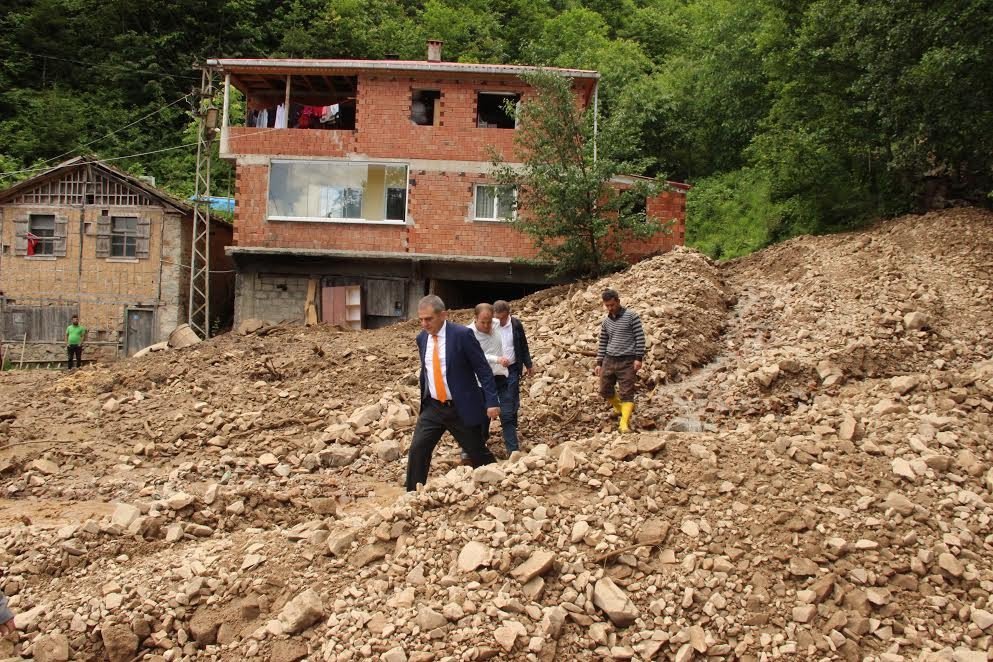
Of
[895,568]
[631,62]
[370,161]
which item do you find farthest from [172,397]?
[631,62]

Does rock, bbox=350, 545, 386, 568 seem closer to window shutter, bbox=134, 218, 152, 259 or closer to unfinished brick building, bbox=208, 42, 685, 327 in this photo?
unfinished brick building, bbox=208, 42, 685, 327

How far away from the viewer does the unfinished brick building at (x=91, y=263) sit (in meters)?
21.2

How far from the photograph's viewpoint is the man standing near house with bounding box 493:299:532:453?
8.12 metres

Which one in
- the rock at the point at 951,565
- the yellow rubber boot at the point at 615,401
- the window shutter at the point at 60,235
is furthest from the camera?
the window shutter at the point at 60,235

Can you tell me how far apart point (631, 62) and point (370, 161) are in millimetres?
17401

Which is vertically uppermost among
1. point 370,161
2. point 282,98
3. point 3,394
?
point 282,98

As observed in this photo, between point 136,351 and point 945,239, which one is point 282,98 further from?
point 945,239

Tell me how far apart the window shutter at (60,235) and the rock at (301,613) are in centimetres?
1972

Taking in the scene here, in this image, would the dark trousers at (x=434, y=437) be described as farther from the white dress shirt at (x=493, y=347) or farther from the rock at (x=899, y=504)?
the rock at (x=899, y=504)

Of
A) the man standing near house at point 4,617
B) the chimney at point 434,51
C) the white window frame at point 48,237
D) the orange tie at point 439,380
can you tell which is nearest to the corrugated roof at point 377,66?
the chimney at point 434,51

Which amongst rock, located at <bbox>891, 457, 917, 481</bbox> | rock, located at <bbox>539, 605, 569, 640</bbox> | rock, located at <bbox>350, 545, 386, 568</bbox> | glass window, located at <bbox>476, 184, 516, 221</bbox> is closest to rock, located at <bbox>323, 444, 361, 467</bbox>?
rock, located at <bbox>350, 545, 386, 568</bbox>

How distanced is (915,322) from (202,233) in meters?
17.0

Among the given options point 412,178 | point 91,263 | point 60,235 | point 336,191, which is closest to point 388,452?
point 412,178

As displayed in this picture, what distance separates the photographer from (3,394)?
14539 millimetres
